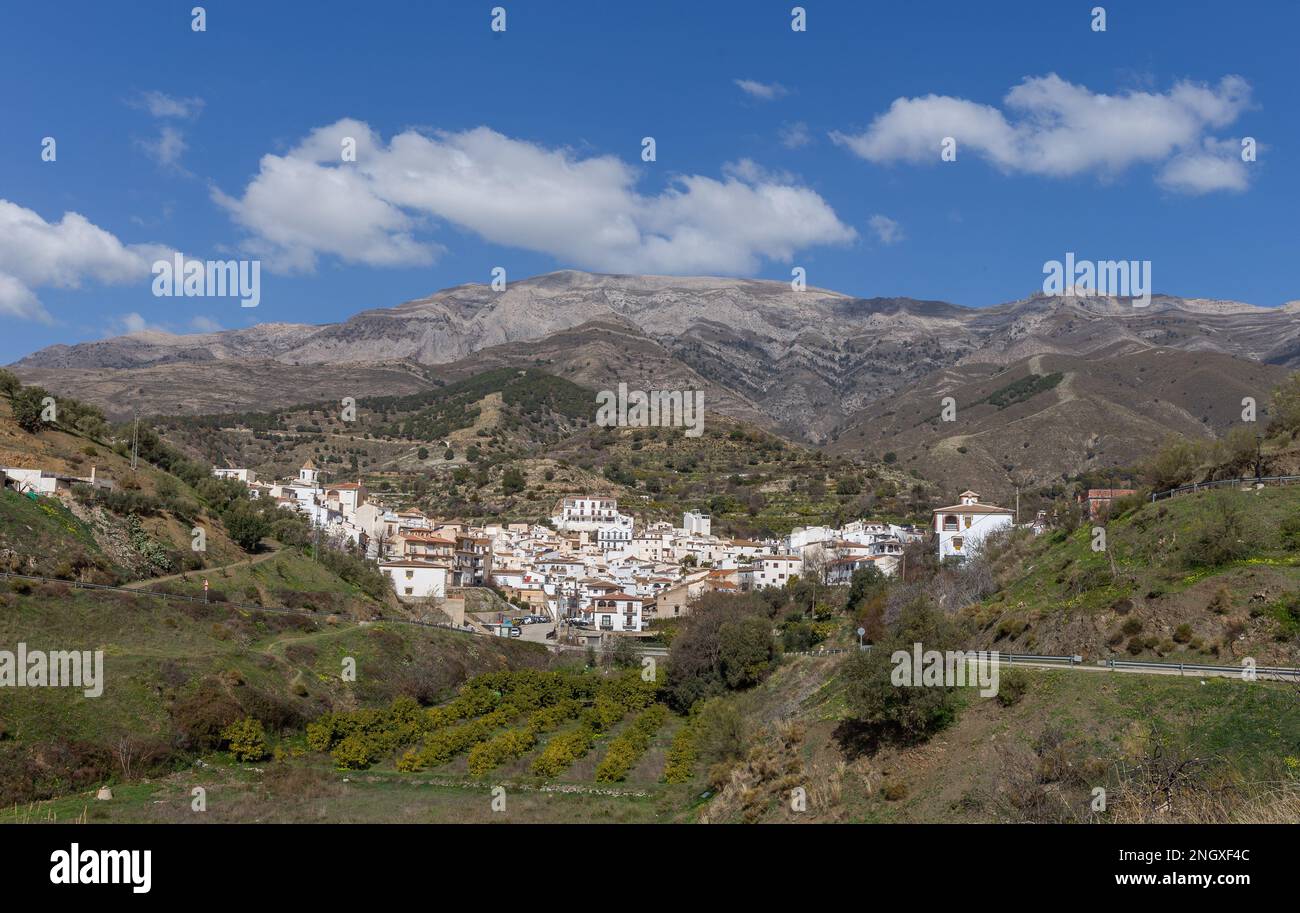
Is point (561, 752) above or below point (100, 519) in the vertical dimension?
below

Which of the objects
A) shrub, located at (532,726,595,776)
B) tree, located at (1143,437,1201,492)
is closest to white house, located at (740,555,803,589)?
tree, located at (1143,437,1201,492)

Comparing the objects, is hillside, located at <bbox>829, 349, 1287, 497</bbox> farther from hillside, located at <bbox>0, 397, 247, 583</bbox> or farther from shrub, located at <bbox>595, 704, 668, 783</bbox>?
hillside, located at <bbox>0, 397, 247, 583</bbox>

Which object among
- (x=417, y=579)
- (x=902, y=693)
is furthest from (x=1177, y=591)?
(x=417, y=579)

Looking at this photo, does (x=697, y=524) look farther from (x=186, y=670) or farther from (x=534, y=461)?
(x=186, y=670)

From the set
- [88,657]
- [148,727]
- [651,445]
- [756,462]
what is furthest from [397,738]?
[651,445]

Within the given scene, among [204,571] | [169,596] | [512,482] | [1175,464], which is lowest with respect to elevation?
[169,596]
